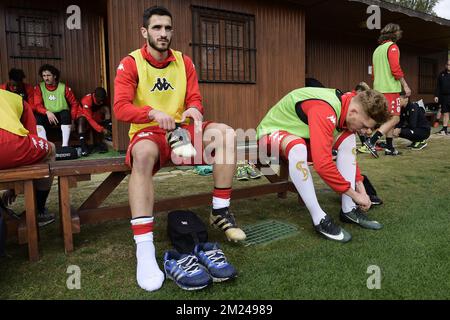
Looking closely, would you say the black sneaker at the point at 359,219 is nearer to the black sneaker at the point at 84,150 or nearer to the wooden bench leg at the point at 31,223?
the wooden bench leg at the point at 31,223

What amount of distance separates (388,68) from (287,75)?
238 centimetres

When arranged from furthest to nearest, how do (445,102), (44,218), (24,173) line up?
(445,102)
(44,218)
(24,173)

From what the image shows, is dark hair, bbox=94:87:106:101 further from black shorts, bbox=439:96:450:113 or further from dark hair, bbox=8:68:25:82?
black shorts, bbox=439:96:450:113

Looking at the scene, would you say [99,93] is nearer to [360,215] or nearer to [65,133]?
[65,133]

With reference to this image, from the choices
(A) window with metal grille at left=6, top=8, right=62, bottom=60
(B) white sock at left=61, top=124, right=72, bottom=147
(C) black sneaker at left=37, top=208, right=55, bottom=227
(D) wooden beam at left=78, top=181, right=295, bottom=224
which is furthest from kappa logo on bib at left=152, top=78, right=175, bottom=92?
(A) window with metal grille at left=6, top=8, right=62, bottom=60

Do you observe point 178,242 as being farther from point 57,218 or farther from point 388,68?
point 388,68

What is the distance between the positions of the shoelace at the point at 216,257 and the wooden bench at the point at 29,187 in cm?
100

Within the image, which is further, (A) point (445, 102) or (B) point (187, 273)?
(A) point (445, 102)

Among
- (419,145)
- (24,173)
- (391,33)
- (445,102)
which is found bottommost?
(419,145)

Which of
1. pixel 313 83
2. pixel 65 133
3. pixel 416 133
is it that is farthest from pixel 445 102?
pixel 65 133

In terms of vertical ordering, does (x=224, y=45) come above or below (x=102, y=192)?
above

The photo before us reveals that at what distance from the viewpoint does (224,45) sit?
6770mm

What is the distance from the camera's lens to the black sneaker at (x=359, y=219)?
2.52 metres

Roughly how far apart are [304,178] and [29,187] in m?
1.67
